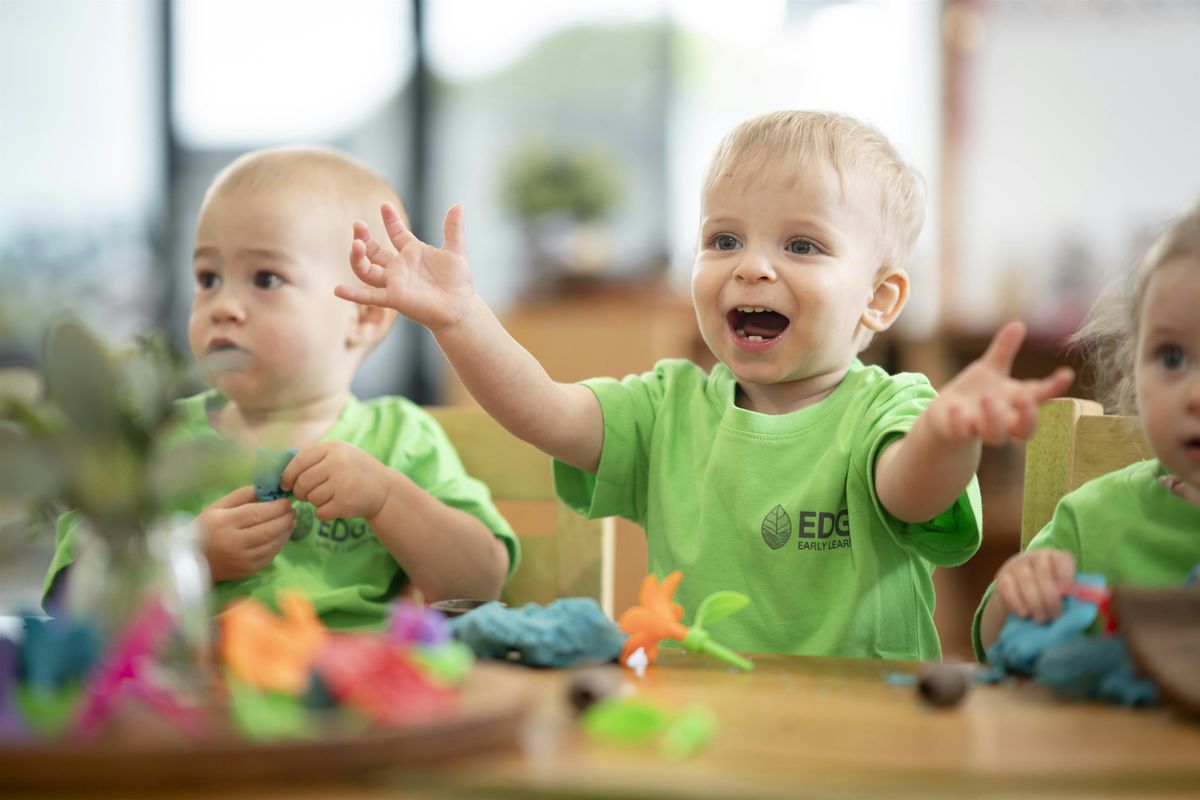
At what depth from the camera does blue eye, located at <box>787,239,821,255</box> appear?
1.26 m

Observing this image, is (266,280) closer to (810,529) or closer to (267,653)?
(810,529)

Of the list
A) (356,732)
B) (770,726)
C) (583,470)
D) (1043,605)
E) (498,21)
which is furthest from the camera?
(498,21)

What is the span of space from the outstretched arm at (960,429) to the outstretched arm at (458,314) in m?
0.34

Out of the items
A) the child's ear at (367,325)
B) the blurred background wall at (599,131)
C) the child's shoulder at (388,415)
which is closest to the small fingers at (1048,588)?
the child's shoulder at (388,415)

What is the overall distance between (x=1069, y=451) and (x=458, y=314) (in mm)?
574

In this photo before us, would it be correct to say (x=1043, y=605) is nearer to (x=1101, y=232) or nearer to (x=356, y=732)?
(x=356, y=732)

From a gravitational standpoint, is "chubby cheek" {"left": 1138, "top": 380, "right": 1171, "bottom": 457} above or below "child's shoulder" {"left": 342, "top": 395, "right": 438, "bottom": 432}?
above

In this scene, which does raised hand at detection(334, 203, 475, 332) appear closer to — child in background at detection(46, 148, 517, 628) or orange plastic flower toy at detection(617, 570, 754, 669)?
child in background at detection(46, 148, 517, 628)

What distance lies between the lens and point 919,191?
1356mm

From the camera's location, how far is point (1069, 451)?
115 cm

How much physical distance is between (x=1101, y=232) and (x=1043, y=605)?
3743 millimetres

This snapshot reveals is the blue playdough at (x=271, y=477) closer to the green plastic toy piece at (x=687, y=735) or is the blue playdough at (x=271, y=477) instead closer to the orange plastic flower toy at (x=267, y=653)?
the orange plastic flower toy at (x=267, y=653)

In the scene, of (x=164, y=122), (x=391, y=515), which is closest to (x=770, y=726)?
(x=391, y=515)

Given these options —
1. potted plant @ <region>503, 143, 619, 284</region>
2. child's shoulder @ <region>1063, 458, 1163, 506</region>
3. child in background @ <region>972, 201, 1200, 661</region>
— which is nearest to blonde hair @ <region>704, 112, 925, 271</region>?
child in background @ <region>972, 201, 1200, 661</region>
